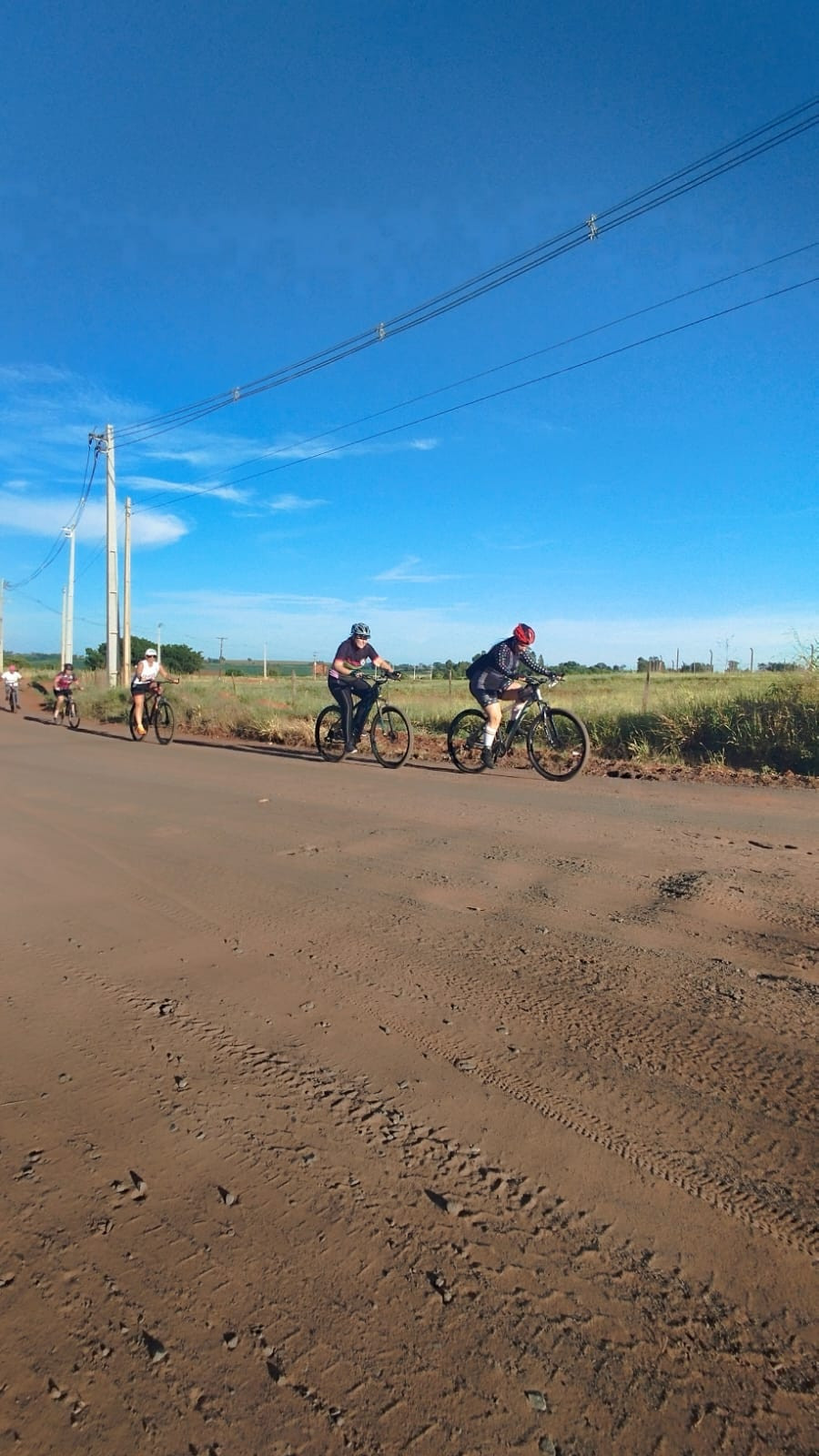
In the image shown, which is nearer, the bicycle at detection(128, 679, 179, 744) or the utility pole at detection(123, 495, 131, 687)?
the bicycle at detection(128, 679, 179, 744)

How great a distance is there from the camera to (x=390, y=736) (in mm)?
10523

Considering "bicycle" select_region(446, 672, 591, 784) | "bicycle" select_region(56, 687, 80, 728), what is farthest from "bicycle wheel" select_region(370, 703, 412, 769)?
"bicycle" select_region(56, 687, 80, 728)

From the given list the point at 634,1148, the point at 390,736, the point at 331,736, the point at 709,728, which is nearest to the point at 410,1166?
the point at 634,1148

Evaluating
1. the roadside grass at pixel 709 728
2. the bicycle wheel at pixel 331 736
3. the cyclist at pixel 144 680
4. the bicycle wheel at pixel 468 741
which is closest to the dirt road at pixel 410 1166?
the bicycle wheel at pixel 468 741

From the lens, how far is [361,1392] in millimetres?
1432

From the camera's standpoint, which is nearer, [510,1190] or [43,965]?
[510,1190]

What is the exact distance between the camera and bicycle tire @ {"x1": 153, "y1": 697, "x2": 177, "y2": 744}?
14.3 meters

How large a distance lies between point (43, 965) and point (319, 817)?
3.22 meters

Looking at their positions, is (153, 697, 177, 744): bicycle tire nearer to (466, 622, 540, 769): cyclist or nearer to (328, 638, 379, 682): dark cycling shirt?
(328, 638, 379, 682): dark cycling shirt

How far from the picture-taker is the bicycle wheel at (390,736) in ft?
33.7

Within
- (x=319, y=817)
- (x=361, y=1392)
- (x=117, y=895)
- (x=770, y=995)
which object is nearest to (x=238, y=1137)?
(x=361, y=1392)

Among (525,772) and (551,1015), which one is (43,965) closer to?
(551,1015)

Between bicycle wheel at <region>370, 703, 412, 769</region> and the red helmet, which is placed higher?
the red helmet

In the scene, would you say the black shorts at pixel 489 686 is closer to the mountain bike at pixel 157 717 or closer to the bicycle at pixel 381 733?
the bicycle at pixel 381 733
